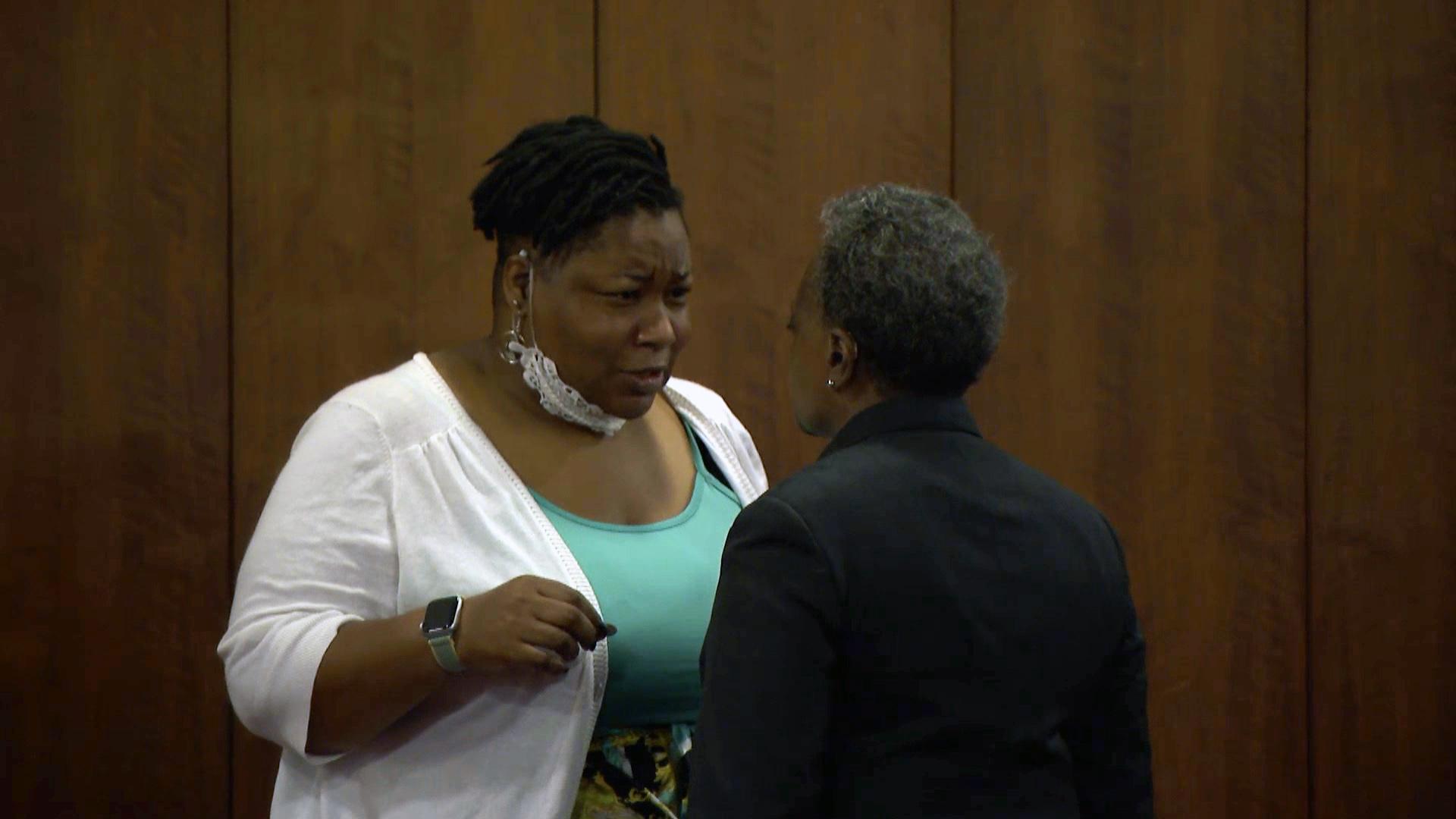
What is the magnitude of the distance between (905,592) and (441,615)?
0.58 m

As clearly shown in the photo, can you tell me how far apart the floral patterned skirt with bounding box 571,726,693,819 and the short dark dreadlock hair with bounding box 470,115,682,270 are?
23.8 inches

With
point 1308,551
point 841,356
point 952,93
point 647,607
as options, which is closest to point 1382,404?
point 1308,551

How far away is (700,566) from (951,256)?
637 millimetres

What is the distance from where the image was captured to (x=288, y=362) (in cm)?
271

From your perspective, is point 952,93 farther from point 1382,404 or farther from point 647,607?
point 647,607

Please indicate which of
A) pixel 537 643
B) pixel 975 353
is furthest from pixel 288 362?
pixel 975 353

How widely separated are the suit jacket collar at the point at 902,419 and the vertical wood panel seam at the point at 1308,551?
202cm

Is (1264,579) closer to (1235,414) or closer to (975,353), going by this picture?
(1235,414)

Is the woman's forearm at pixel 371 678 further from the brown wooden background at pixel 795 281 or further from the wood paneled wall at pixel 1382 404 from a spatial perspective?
the wood paneled wall at pixel 1382 404

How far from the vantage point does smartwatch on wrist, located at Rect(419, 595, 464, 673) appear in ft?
5.08

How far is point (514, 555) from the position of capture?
168 cm

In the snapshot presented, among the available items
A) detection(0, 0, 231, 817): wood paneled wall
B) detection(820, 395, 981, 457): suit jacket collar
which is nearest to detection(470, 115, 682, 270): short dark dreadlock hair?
detection(820, 395, 981, 457): suit jacket collar

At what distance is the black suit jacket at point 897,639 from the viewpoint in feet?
3.97

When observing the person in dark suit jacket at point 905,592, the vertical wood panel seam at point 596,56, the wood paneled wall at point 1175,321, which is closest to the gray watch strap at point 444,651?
the person in dark suit jacket at point 905,592
